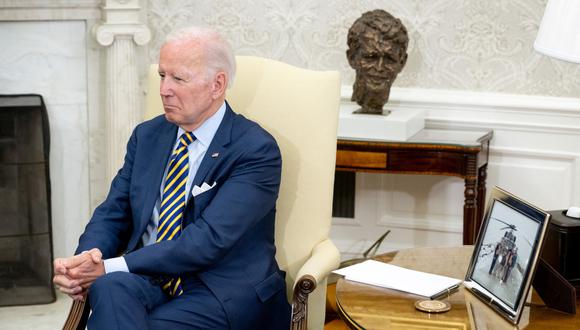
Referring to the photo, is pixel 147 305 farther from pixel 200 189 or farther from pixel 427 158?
pixel 427 158

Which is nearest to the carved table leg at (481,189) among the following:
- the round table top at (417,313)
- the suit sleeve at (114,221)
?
the round table top at (417,313)

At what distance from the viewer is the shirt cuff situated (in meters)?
2.40

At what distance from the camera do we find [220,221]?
7.96 feet

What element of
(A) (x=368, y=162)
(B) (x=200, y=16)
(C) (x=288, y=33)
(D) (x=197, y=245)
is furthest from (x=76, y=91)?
(D) (x=197, y=245)

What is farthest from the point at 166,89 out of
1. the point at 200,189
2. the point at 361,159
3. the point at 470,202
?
the point at 470,202

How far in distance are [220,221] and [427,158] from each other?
137 cm

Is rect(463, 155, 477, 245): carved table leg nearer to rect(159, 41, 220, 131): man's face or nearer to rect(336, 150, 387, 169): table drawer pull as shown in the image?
rect(336, 150, 387, 169): table drawer pull

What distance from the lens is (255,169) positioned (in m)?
2.50

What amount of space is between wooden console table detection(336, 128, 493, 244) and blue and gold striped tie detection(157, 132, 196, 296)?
45.1 inches

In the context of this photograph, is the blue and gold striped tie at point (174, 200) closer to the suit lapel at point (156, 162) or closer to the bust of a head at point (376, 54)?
the suit lapel at point (156, 162)

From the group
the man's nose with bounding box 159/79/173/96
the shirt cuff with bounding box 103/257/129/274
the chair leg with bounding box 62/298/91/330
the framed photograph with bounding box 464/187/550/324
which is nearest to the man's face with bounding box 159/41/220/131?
the man's nose with bounding box 159/79/173/96

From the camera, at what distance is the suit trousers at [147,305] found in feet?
7.41

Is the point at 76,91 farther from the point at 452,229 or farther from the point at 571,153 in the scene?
A: the point at 571,153

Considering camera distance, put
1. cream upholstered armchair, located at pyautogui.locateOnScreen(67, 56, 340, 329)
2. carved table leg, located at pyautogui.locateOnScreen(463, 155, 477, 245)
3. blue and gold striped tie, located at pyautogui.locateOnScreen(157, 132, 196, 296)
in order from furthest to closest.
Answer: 1. carved table leg, located at pyautogui.locateOnScreen(463, 155, 477, 245)
2. cream upholstered armchair, located at pyautogui.locateOnScreen(67, 56, 340, 329)
3. blue and gold striped tie, located at pyautogui.locateOnScreen(157, 132, 196, 296)
